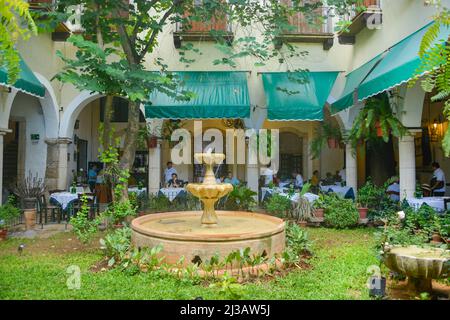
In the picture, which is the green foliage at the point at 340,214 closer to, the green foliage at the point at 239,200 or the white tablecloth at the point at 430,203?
the white tablecloth at the point at 430,203

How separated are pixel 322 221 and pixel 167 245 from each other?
5.30m

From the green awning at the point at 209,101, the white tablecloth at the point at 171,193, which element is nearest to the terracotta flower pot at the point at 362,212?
the green awning at the point at 209,101

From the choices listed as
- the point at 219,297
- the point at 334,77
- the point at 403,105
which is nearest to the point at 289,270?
the point at 219,297

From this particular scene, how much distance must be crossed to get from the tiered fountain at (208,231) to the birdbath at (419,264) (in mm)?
1763

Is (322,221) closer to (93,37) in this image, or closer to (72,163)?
(93,37)

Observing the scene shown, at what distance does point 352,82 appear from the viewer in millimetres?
11188

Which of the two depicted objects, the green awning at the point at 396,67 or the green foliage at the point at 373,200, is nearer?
the green awning at the point at 396,67

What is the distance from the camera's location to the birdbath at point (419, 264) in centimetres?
421

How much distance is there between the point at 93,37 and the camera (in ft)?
27.5

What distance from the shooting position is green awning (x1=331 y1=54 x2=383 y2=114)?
10.0 metres

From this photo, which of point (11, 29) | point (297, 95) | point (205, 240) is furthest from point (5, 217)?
point (297, 95)

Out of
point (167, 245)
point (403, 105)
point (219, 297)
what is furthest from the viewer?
point (403, 105)

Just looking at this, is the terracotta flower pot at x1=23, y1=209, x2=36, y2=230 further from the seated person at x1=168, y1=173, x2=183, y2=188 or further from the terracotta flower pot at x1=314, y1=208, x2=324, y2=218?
the terracotta flower pot at x1=314, y1=208, x2=324, y2=218

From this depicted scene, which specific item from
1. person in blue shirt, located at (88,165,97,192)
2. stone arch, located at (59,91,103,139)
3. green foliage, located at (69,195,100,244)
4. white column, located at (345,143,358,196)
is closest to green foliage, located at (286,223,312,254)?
green foliage, located at (69,195,100,244)
